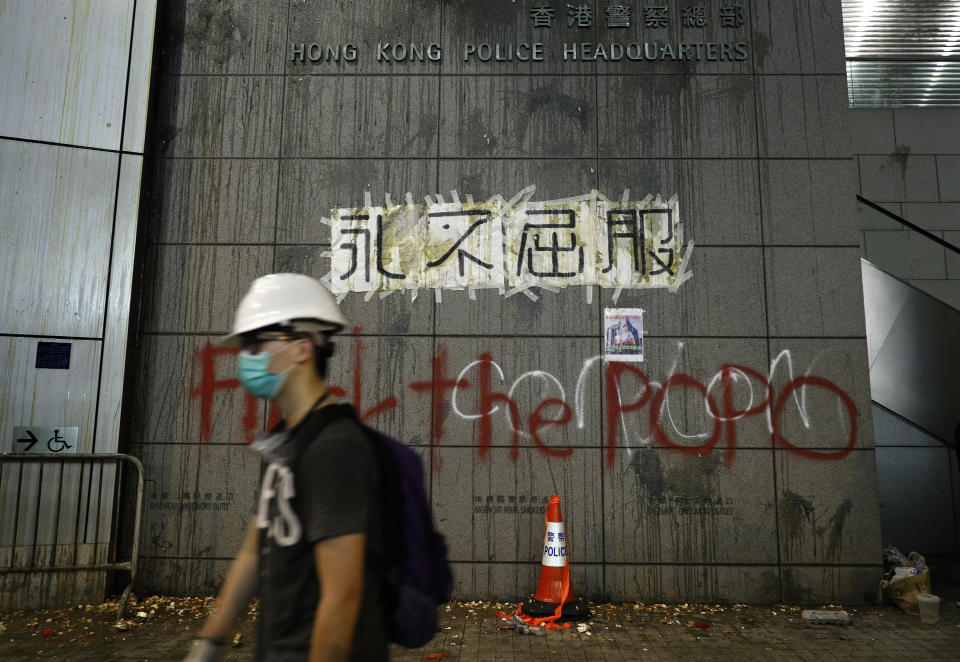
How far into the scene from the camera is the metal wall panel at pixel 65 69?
598cm

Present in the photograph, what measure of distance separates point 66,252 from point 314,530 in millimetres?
5630

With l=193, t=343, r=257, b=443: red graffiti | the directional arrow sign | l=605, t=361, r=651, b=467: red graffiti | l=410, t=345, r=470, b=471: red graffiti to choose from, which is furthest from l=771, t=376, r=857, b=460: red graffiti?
the directional arrow sign

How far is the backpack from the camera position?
166 cm

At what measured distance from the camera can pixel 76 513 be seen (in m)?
5.57

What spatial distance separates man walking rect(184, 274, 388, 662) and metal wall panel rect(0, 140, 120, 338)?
4.85 metres

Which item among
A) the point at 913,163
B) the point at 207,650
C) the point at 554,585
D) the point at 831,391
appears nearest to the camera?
the point at 207,650

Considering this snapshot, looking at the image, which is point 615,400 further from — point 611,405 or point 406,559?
point 406,559

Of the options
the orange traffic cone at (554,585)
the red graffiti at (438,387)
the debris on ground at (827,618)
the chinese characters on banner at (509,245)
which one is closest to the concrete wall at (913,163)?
the chinese characters on banner at (509,245)

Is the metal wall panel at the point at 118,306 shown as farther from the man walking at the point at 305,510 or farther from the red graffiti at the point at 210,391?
the man walking at the point at 305,510

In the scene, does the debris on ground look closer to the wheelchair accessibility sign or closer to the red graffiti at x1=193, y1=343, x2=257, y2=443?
the red graffiti at x1=193, y1=343, x2=257, y2=443

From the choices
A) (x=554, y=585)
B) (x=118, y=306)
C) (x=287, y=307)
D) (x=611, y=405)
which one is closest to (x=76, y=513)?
(x=118, y=306)

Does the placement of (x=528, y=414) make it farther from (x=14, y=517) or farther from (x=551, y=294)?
(x=14, y=517)

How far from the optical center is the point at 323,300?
1.91 m

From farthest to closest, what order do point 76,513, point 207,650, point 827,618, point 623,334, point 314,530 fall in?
1. point 623,334
2. point 76,513
3. point 827,618
4. point 207,650
5. point 314,530
